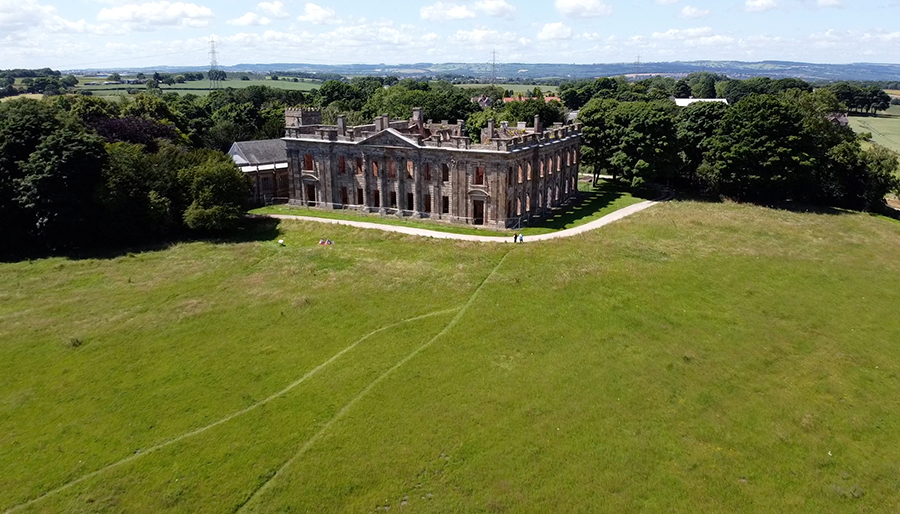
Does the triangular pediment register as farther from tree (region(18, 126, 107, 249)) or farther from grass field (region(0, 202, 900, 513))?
tree (region(18, 126, 107, 249))

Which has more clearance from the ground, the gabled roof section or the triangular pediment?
the triangular pediment

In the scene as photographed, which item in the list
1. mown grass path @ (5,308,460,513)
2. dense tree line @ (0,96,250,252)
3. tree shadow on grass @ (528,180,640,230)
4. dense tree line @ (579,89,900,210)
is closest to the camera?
mown grass path @ (5,308,460,513)

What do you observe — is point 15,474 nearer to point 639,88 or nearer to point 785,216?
point 785,216

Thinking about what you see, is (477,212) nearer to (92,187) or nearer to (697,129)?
(697,129)

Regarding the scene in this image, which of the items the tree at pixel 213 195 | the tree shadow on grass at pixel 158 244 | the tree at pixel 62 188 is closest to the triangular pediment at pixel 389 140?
the tree shadow on grass at pixel 158 244

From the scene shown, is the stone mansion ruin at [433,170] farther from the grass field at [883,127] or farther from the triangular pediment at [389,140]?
the grass field at [883,127]

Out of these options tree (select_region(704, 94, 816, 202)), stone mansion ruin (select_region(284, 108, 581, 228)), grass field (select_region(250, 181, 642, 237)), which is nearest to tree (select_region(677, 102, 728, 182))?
tree (select_region(704, 94, 816, 202))

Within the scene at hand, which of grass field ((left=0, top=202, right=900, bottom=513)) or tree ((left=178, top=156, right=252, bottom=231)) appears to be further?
tree ((left=178, top=156, right=252, bottom=231))
